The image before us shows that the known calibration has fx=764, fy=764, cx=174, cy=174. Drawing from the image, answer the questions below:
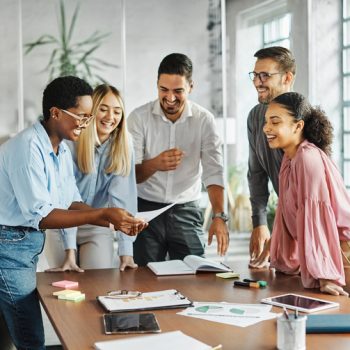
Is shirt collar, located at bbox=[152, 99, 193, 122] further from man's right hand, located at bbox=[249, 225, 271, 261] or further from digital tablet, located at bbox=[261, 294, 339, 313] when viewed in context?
digital tablet, located at bbox=[261, 294, 339, 313]

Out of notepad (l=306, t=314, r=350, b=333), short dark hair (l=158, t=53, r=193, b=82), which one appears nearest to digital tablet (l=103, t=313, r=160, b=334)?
notepad (l=306, t=314, r=350, b=333)

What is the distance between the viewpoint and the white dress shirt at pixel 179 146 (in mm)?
3994

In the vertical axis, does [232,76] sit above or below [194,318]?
above

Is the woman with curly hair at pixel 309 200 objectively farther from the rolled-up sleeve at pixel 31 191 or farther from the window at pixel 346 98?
the window at pixel 346 98

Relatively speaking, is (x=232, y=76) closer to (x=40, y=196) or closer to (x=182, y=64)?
(x=182, y=64)

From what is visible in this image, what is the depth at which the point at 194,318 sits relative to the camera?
244 centimetres

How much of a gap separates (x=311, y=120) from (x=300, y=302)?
808mm

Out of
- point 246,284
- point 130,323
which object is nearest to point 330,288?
point 246,284

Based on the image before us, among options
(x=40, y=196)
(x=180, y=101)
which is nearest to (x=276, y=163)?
(x=180, y=101)

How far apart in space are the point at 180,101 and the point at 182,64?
0.19 m

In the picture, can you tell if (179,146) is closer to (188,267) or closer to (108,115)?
(108,115)

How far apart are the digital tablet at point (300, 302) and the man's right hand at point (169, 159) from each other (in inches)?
45.6

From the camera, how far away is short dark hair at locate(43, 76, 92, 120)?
292 cm

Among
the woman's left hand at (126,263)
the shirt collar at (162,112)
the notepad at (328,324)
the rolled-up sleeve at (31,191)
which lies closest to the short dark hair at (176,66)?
the shirt collar at (162,112)
